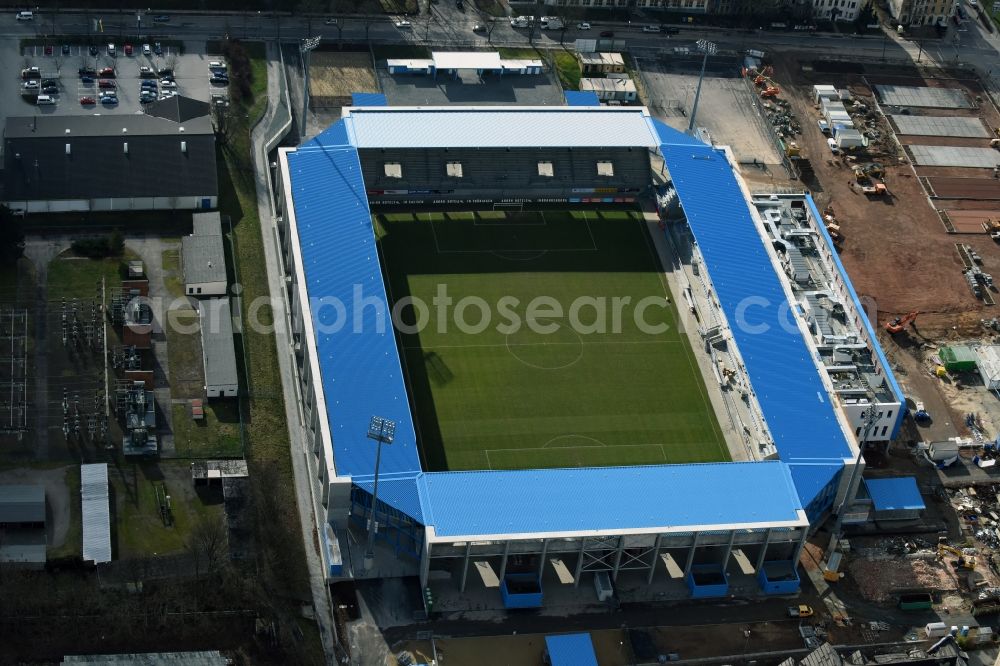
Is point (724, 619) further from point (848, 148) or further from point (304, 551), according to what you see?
point (848, 148)

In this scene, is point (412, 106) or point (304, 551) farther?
point (412, 106)

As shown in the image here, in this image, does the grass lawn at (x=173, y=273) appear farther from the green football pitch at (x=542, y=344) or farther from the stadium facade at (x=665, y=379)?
the green football pitch at (x=542, y=344)

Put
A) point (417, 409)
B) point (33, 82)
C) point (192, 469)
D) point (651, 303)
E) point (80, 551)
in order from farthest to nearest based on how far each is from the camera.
Answer: point (33, 82)
point (651, 303)
point (417, 409)
point (192, 469)
point (80, 551)

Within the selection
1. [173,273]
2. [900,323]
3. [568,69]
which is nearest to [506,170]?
[568,69]

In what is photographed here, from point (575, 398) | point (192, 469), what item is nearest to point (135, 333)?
point (192, 469)

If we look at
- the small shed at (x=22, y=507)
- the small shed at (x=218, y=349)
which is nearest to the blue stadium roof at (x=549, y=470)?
the small shed at (x=218, y=349)

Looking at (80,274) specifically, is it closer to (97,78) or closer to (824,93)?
(97,78)

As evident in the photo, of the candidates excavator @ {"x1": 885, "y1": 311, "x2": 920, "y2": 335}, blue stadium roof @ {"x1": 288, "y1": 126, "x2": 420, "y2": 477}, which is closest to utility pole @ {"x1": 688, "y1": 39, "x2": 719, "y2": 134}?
excavator @ {"x1": 885, "y1": 311, "x2": 920, "y2": 335}
